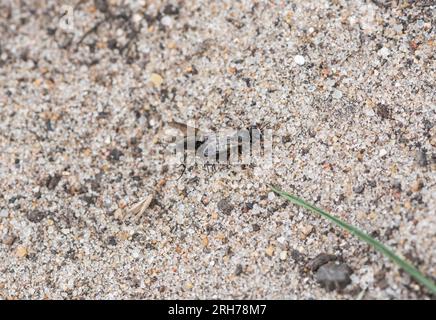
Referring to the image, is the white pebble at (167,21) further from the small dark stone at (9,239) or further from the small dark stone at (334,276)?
the small dark stone at (334,276)

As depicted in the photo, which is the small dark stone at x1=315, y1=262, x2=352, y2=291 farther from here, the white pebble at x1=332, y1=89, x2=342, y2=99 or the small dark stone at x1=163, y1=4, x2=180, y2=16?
the small dark stone at x1=163, y1=4, x2=180, y2=16

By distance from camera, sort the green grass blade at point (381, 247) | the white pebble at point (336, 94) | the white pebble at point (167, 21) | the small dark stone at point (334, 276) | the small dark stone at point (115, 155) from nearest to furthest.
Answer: the green grass blade at point (381, 247)
the small dark stone at point (334, 276)
the white pebble at point (336, 94)
the small dark stone at point (115, 155)
the white pebble at point (167, 21)

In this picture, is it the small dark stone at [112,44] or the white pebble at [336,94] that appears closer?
the white pebble at [336,94]

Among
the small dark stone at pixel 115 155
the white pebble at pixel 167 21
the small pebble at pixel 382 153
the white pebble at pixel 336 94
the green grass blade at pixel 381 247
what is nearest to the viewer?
the green grass blade at pixel 381 247

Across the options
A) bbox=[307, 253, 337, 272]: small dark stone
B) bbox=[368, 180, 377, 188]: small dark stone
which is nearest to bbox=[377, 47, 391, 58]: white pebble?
bbox=[368, 180, 377, 188]: small dark stone

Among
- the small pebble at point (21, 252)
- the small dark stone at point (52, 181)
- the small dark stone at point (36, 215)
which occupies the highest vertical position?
the small dark stone at point (52, 181)

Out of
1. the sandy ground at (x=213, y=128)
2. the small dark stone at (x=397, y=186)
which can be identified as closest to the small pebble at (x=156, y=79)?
the sandy ground at (x=213, y=128)
